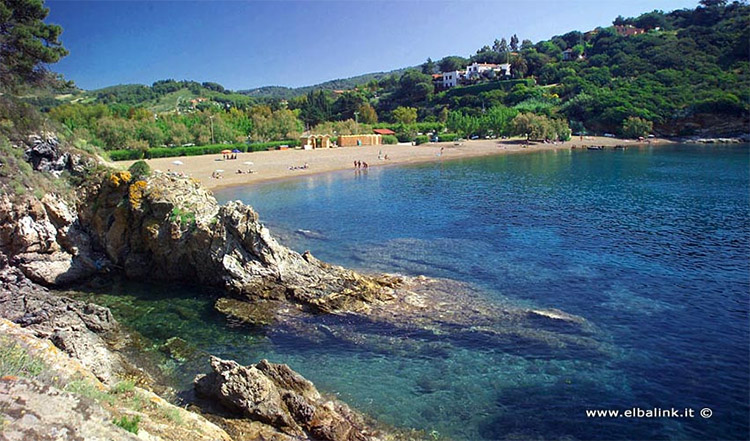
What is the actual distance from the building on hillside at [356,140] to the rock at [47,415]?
99.3m

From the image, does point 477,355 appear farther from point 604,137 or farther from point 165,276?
point 604,137

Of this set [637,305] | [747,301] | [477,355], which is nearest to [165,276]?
[477,355]

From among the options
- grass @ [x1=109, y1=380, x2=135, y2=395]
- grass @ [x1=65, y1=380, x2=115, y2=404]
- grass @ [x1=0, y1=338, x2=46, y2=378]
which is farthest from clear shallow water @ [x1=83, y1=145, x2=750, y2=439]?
grass @ [x1=65, y1=380, x2=115, y2=404]

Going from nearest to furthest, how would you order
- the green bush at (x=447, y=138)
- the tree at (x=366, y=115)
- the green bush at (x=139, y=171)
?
the green bush at (x=139, y=171) → the green bush at (x=447, y=138) → the tree at (x=366, y=115)

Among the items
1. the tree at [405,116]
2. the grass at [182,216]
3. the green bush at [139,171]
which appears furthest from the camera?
the tree at [405,116]

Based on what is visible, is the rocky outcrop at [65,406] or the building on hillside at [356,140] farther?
the building on hillside at [356,140]

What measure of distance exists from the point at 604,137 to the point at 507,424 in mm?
117733

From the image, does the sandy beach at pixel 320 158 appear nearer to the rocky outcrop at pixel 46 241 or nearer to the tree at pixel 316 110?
the rocky outcrop at pixel 46 241

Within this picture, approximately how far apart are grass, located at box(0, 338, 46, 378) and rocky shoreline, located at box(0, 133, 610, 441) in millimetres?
102

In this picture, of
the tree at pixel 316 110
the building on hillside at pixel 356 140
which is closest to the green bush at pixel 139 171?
the building on hillside at pixel 356 140

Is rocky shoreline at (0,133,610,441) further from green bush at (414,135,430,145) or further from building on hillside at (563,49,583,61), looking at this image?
building on hillside at (563,49,583,61)

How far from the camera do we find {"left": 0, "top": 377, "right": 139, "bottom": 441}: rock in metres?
5.28

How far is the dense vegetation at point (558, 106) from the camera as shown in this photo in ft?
289

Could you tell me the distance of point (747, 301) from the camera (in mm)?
18797
